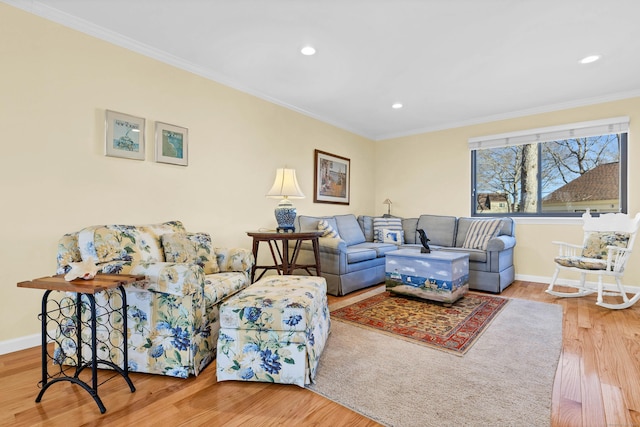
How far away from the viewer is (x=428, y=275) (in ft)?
10.6

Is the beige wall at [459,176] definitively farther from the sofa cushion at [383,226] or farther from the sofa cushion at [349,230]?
the sofa cushion at [349,230]

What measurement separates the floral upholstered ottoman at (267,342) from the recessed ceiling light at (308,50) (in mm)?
2126

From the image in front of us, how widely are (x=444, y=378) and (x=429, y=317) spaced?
1.07 m

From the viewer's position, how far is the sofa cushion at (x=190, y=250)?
2.30 meters

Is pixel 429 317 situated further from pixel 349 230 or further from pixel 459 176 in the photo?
pixel 459 176

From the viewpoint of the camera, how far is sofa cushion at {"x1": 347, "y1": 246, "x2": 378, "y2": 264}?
3.71 meters

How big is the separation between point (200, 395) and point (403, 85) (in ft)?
11.2

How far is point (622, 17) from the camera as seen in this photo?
91.1 inches

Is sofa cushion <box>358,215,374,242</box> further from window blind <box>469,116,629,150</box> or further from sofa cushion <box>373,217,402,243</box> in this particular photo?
window blind <box>469,116,629,150</box>

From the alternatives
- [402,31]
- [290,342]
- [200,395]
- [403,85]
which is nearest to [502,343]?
[290,342]

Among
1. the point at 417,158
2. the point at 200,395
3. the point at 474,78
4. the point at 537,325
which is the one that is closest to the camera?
the point at 200,395

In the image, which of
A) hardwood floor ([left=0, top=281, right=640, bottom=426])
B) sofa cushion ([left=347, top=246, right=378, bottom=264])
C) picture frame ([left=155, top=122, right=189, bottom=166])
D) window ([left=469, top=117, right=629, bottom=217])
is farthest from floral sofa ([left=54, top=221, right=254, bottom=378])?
window ([left=469, top=117, right=629, bottom=217])

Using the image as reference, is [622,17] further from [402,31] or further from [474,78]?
[402,31]

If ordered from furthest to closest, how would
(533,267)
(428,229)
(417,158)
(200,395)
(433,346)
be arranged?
(417,158) < (428,229) < (533,267) < (433,346) < (200,395)
